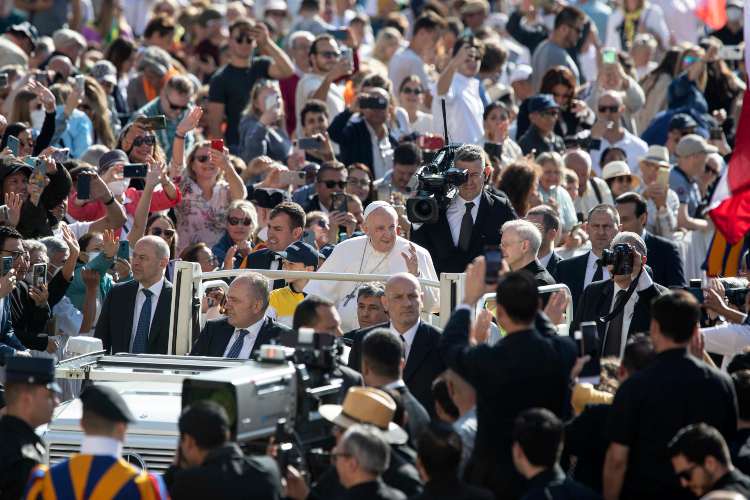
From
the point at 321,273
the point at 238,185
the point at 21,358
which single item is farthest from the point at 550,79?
the point at 21,358

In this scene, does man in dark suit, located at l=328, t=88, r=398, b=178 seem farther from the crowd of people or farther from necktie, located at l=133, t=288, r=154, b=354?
necktie, located at l=133, t=288, r=154, b=354

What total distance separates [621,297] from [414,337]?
1750 mm

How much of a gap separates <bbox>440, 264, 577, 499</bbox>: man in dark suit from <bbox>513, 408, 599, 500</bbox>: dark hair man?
0.34 metres

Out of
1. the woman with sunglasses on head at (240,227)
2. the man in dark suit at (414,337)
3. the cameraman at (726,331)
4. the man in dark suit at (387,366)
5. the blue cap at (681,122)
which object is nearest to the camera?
the man in dark suit at (387,366)

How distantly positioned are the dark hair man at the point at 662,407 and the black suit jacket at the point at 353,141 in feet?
24.7

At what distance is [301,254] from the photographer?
468 inches

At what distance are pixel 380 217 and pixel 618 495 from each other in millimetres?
3880

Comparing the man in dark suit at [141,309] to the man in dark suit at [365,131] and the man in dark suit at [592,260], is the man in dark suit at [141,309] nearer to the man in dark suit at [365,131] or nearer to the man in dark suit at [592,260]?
the man in dark suit at [592,260]

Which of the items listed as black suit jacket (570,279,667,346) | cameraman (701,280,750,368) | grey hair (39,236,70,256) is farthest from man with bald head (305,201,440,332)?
cameraman (701,280,750,368)

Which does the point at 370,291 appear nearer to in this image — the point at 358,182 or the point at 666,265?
the point at 666,265

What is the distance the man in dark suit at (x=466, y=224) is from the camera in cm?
1188

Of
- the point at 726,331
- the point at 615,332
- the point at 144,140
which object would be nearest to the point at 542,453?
the point at 726,331

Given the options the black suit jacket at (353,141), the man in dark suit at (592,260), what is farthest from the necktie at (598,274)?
the black suit jacket at (353,141)

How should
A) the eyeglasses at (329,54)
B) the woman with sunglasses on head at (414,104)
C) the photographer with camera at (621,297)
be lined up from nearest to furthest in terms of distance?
1. the photographer with camera at (621,297)
2. the eyeglasses at (329,54)
3. the woman with sunglasses on head at (414,104)
